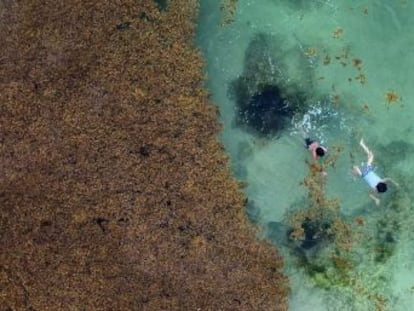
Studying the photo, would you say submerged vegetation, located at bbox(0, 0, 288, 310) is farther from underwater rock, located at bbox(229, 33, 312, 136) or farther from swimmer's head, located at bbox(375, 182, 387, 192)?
swimmer's head, located at bbox(375, 182, 387, 192)

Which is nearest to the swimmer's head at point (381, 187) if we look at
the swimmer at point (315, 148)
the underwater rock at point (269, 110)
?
the swimmer at point (315, 148)

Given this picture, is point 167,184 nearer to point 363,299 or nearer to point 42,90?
point 42,90

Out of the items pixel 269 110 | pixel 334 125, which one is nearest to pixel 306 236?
pixel 334 125

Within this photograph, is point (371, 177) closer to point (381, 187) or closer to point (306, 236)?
point (381, 187)

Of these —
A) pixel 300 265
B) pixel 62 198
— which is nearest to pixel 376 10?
pixel 300 265

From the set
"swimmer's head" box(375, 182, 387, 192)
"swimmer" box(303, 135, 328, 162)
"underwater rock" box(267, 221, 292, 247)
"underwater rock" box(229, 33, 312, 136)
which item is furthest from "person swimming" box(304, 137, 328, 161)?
"underwater rock" box(267, 221, 292, 247)

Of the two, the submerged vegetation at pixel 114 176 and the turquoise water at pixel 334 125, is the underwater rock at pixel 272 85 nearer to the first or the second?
the turquoise water at pixel 334 125
